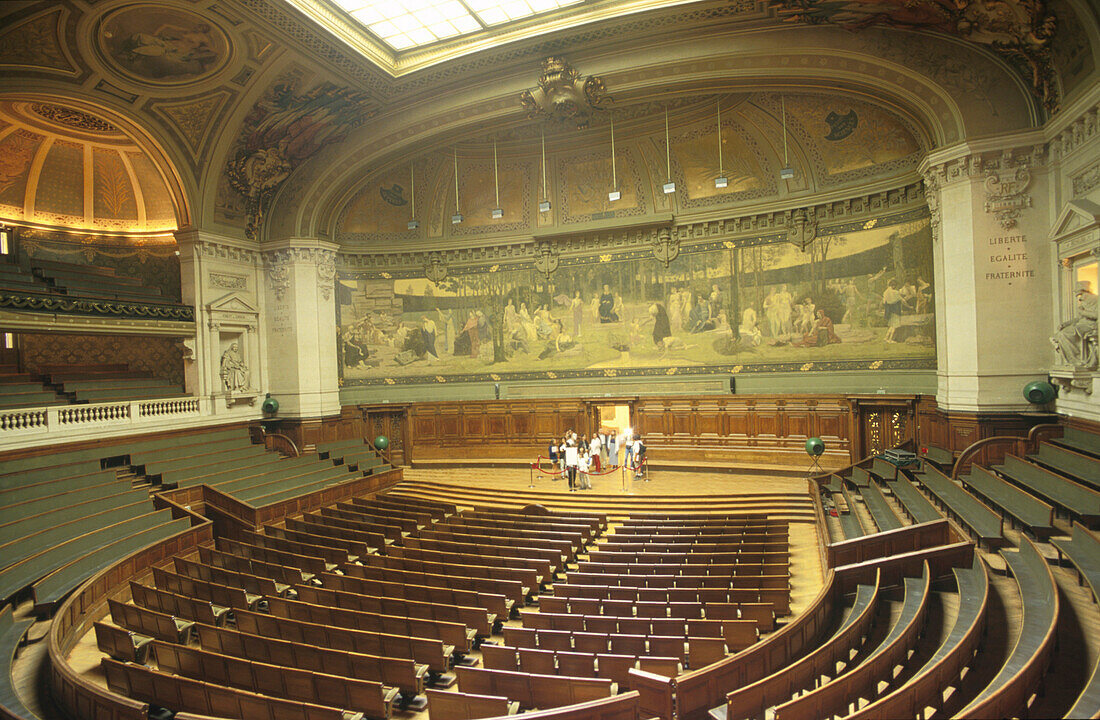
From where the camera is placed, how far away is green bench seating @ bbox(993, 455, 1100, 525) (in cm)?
662

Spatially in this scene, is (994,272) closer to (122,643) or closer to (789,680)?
(789,680)

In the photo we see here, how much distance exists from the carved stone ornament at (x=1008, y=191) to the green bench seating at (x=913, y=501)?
552 cm

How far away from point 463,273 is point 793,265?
10.6m

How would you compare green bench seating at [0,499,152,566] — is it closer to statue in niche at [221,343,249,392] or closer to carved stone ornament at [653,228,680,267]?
statue in niche at [221,343,249,392]

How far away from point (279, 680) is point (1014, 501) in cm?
939

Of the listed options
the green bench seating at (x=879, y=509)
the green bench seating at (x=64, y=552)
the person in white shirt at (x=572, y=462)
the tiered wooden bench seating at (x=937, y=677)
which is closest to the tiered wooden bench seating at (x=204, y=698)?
the green bench seating at (x=64, y=552)

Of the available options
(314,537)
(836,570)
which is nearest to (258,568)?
(314,537)

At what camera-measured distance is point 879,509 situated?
9586 mm

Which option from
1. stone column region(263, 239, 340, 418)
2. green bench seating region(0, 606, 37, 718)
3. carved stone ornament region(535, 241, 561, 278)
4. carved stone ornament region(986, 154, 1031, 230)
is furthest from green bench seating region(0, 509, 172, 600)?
carved stone ornament region(986, 154, 1031, 230)

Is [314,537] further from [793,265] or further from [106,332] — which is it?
[793,265]

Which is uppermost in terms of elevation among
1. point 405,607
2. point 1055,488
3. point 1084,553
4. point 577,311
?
point 577,311

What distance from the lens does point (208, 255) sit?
1611cm

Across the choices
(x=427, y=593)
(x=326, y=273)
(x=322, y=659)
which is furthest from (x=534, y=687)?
(x=326, y=273)

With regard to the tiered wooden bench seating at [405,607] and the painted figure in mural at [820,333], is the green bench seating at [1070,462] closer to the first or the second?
the painted figure in mural at [820,333]
